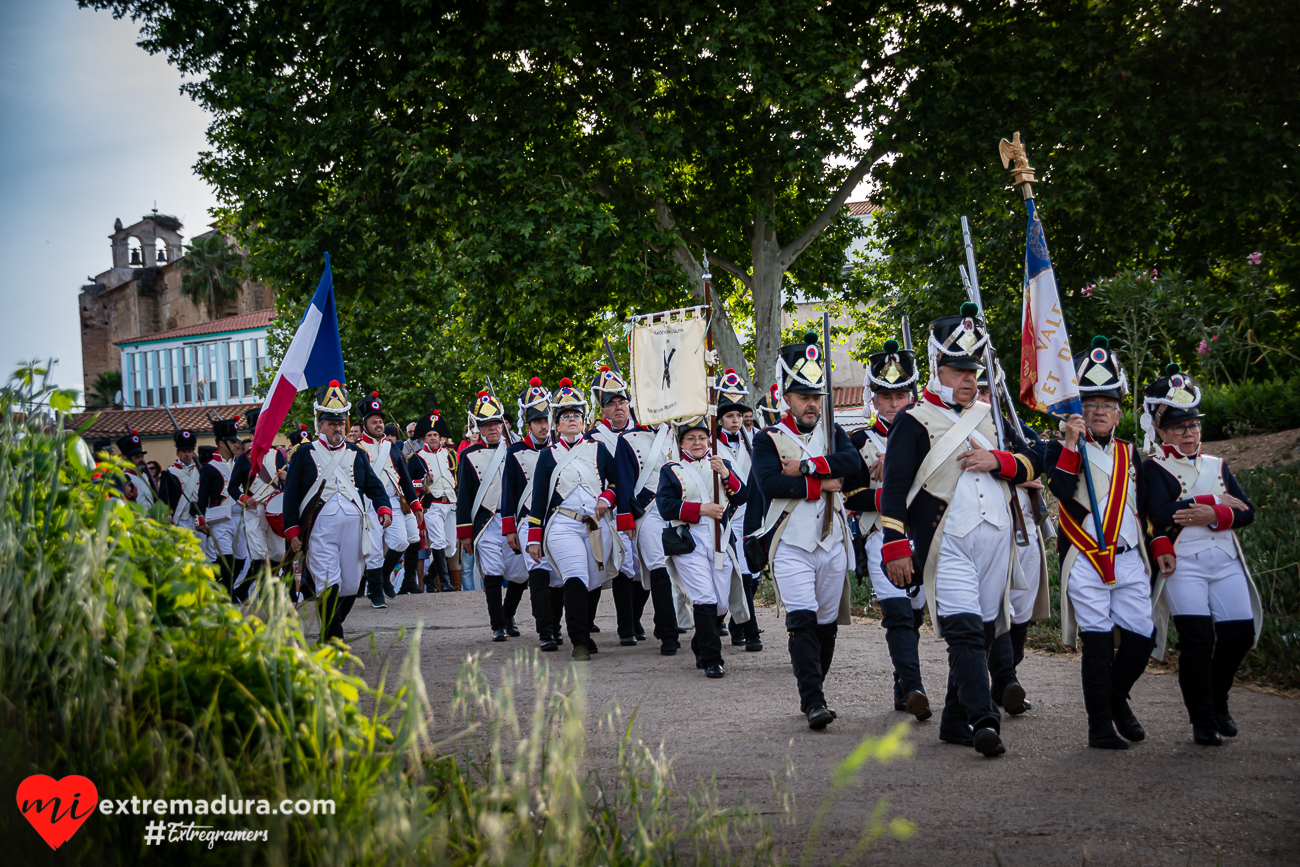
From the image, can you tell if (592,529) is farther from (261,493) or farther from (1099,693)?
(261,493)

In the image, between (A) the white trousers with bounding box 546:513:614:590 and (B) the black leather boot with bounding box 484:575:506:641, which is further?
(B) the black leather boot with bounding box 484:575:506:641

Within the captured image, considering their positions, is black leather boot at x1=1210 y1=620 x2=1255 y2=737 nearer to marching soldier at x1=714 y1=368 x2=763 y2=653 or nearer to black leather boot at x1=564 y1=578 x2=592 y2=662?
marching soldier at x1=714 y1=368 x2=763 y2=653

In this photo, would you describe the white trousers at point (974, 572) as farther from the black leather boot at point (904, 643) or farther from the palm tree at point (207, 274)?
the palm tree at point (207, 274)

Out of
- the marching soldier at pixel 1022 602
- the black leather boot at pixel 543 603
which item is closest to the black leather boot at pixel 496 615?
the black leather boot at pixel 543 603

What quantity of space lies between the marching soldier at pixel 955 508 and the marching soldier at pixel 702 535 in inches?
107

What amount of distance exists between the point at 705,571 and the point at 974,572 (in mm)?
3360

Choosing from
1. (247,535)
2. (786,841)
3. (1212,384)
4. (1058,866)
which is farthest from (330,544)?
(1212,384)

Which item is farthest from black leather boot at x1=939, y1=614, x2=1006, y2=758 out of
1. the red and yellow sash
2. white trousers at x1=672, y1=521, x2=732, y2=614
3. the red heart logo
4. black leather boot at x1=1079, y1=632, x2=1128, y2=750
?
the red heart logo

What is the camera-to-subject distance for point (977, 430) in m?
6.18

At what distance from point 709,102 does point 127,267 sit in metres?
63.8

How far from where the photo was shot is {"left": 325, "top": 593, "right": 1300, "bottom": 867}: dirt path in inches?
169

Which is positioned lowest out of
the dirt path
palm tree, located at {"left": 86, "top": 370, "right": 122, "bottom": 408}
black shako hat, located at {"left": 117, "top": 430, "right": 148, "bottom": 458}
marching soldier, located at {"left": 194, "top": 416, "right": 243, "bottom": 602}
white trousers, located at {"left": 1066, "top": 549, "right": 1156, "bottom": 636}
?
the dirt path

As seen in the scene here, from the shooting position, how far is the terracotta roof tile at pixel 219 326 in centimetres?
6112

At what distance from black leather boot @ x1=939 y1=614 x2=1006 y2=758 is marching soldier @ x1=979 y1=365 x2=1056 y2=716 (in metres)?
0.63
